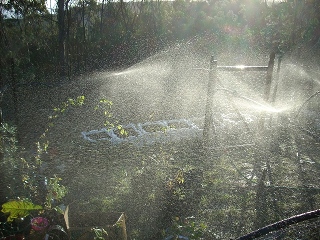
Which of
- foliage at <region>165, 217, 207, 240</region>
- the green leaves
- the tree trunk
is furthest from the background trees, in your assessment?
foliage at <region>165, 217, 207, 240</region>

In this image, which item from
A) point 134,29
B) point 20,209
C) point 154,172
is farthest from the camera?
point 134,29

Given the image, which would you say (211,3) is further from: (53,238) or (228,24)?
(53,238)

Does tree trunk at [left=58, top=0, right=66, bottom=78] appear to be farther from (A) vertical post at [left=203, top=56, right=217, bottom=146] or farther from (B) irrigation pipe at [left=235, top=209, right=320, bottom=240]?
(B) irrigation pipe at [left=235, top=209, right=320, bottom=240]

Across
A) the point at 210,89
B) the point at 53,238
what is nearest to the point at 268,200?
the point at 210,89

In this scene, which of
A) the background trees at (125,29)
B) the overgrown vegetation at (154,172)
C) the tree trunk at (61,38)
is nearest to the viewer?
the overgrown vegetation at (154,172)

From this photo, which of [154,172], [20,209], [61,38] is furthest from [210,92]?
[61,38]

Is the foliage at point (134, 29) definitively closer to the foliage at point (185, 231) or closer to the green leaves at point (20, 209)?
the green leaves at point (20, 209)

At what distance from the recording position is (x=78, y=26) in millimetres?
11609

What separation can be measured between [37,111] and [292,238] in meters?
6.66

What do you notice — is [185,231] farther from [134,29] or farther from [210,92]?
[134,29]

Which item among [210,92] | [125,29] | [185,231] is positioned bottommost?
[185,231]

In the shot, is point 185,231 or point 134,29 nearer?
point 185,231

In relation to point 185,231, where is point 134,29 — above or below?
above

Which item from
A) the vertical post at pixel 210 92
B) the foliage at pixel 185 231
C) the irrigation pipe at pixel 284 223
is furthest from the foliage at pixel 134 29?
the irrigation pipe at pixel 284 223
